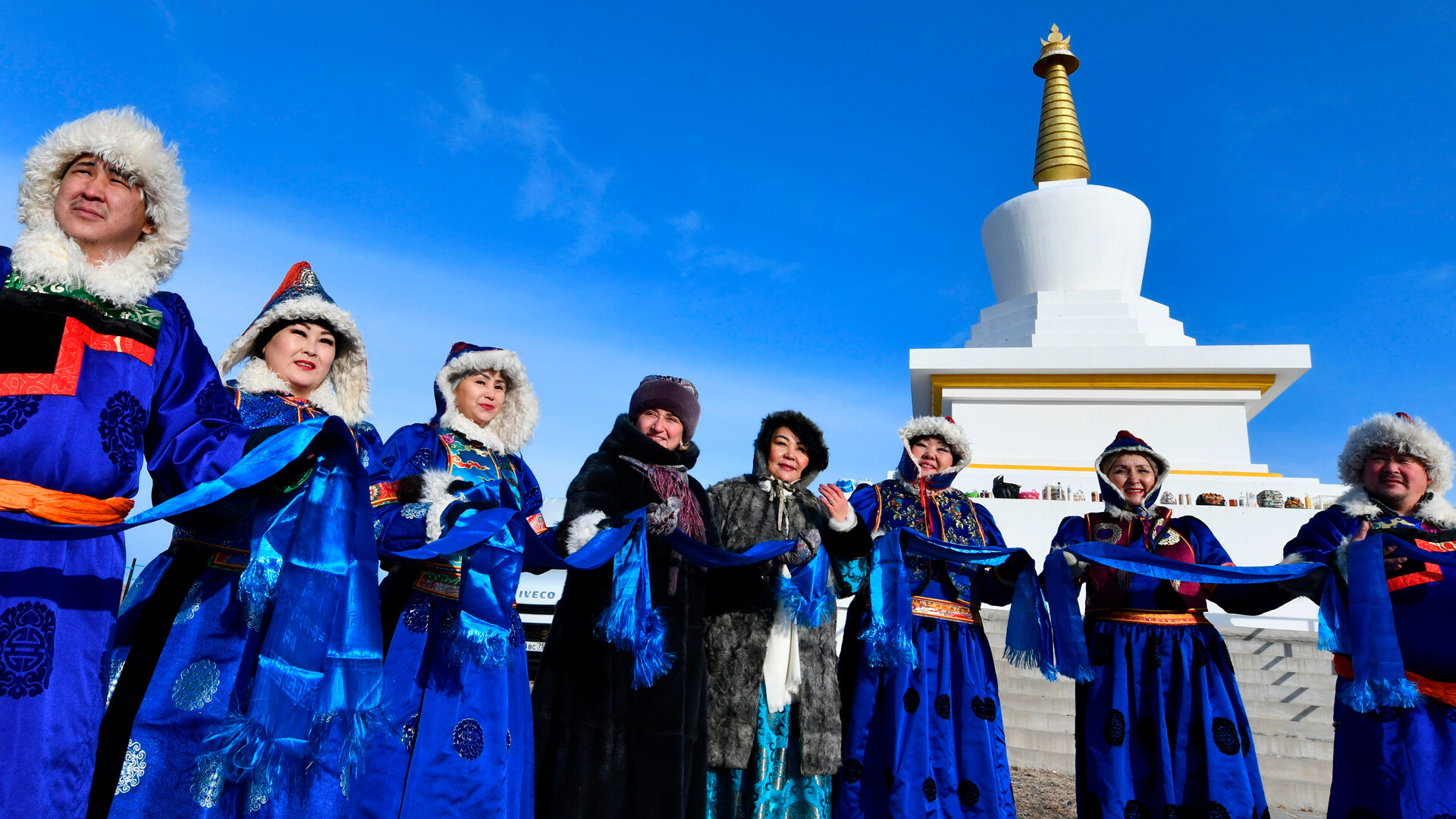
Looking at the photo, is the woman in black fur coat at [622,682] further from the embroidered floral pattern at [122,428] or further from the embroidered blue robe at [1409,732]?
the embroidered blue robe at [1409,732]

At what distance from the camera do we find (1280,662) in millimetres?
7336

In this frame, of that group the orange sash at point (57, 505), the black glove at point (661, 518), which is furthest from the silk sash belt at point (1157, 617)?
the orange sash at point (57, 505)

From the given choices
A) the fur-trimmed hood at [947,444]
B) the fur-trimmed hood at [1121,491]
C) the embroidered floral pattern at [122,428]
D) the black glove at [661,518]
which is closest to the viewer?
the embroidered floral pattern at [122,428]

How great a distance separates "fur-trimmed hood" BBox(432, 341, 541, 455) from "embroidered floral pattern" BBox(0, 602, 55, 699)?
1834 mm

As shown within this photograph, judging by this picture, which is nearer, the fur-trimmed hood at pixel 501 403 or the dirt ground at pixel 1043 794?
the fur-trimmed hood at pixel 501 403

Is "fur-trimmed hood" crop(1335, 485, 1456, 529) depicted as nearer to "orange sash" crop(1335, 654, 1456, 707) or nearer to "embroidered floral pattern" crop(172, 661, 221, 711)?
"orange sash" crop(1335, 654, 1456, 707)

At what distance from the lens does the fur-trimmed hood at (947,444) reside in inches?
197

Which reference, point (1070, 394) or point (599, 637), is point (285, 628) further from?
point (1070, 394)

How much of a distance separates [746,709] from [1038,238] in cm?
1556

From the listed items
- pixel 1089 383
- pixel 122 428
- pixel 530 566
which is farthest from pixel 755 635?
pixel 1089 383

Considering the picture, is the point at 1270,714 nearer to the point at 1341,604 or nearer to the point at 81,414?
the point at 1341,604

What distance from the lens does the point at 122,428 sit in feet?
8.01

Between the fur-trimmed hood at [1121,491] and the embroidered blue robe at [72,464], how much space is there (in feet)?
14.3

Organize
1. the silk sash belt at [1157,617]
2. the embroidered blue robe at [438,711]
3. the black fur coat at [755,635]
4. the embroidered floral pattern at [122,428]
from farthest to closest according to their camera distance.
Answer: the silk sash belt at [1157,617], the black fur coat at [755,635], the embroidered blue robe at [438,711], the embroidered floral pattern at [122,428]
